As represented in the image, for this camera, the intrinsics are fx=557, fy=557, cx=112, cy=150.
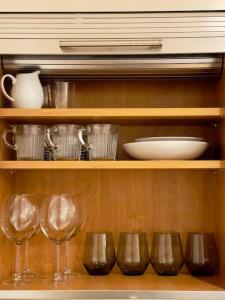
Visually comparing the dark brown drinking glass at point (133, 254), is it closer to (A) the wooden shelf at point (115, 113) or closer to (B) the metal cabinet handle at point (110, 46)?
(A) the wooden shelf at point (115, 113)

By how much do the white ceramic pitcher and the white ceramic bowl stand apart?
303mm

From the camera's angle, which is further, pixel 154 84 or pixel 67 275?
pixel 154 84

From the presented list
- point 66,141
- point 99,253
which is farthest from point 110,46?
point 99,253

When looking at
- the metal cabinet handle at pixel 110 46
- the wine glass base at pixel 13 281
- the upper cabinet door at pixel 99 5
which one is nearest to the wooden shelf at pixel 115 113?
the metal cabinet handle at pixel 110 46

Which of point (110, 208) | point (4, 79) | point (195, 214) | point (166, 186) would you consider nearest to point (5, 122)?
point (4, 79)

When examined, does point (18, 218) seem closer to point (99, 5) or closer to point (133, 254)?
point (133, 254)

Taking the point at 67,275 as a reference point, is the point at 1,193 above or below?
above

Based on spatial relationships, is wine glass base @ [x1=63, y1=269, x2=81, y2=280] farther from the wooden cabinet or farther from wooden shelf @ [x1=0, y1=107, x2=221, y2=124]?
wooden shelf @ [x1=0, y1=107, x2=221, y2=124]

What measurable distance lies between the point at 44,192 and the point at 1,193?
21 cm

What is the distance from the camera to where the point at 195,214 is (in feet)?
5.76

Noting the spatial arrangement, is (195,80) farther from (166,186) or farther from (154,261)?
(154,261)

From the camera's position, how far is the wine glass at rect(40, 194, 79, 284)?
1.58 meters

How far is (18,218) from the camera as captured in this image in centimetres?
156

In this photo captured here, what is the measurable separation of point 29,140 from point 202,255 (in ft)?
1.99
